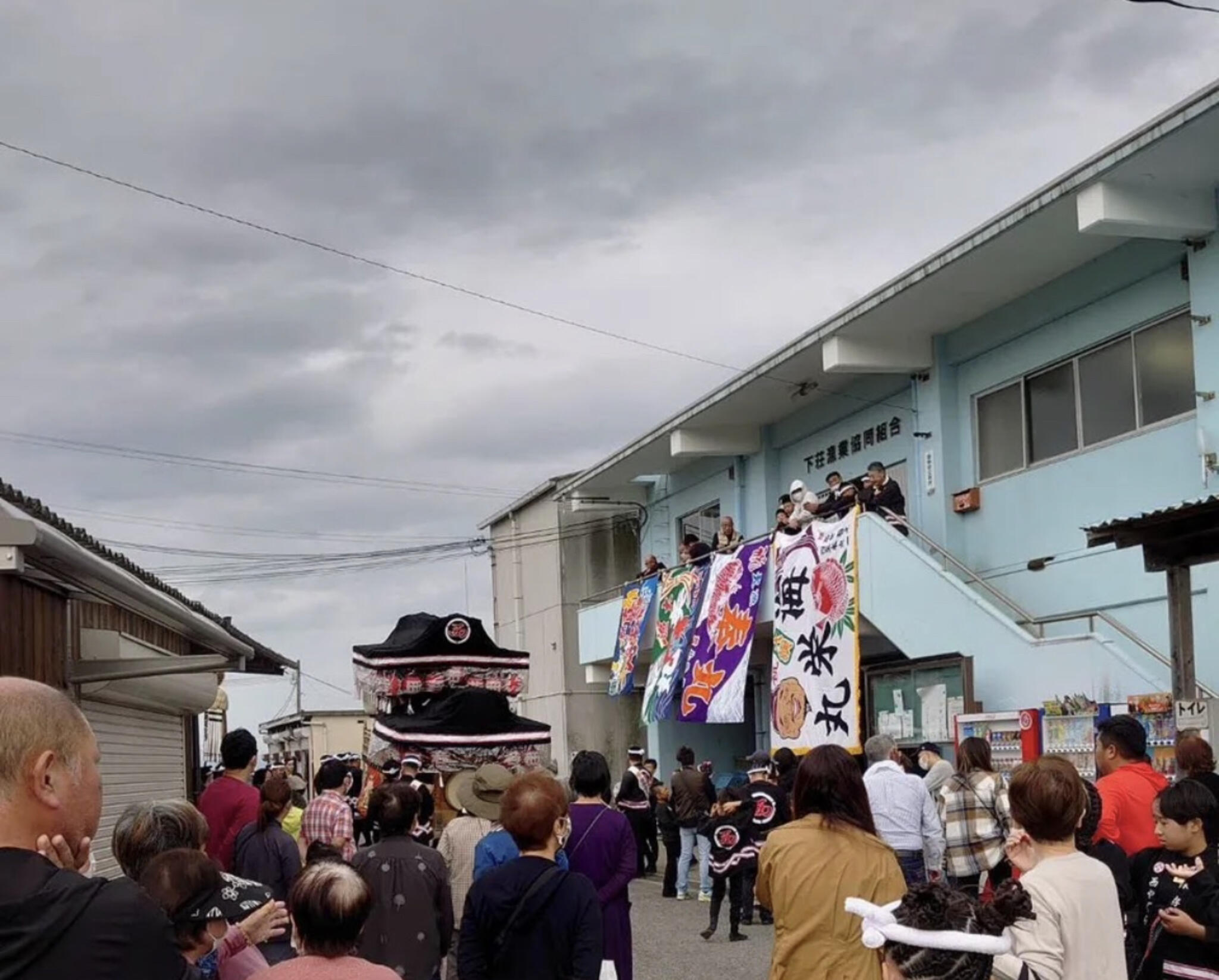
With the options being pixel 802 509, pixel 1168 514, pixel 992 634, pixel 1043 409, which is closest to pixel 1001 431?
pixel 1043 409

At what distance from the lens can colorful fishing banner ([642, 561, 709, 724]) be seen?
22.0m

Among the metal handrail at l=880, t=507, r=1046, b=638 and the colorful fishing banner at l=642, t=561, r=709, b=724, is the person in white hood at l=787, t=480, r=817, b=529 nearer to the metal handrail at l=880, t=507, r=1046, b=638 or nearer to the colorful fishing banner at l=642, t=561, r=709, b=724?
the metal handrail at l=880, t=507, r=1046, b=638

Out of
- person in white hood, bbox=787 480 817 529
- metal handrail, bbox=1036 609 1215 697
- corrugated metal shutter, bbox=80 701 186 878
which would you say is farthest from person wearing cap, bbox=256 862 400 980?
person in white hood, bbox=787 480 817 529

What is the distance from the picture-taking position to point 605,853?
7.34 m

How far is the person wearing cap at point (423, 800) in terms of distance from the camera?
8969mm

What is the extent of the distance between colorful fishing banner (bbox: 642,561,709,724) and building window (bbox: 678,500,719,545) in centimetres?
478

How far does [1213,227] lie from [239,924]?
13041 mm

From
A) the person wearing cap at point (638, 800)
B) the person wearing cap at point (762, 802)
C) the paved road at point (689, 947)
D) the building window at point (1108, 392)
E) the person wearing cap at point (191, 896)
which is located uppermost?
the building window at point (1108, 392)

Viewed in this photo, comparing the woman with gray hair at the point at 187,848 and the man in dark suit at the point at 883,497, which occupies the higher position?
the man in dark suit at the point at 883,497

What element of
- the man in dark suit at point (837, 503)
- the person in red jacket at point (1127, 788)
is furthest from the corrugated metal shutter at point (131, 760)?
the man in dark suit at point (837, 503)

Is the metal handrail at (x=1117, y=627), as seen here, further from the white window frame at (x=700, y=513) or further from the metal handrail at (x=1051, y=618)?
the white window frame at (x=700, y=513)

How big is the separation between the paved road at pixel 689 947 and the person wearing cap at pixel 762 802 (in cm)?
43

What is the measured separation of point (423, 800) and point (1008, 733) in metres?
6.56

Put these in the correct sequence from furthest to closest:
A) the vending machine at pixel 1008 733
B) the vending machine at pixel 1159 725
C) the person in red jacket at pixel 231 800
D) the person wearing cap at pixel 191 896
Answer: the vending machine at pixel 1008 733 < the vending machine at pixel 1159 725 < the person in red jacket at pixel 231 800 < the person wearing cap at pixel 191 896
